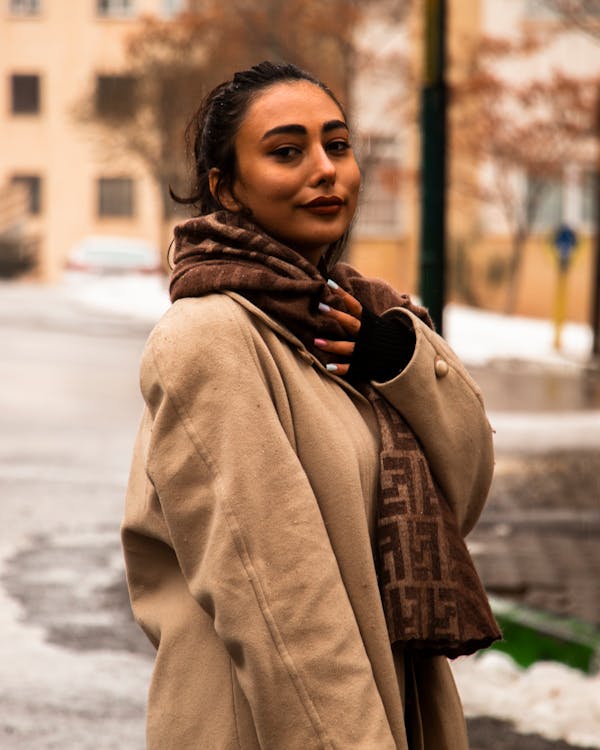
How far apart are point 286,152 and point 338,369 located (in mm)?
352

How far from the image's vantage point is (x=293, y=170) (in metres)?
2.52

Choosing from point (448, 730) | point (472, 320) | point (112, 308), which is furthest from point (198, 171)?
point (112, 308)

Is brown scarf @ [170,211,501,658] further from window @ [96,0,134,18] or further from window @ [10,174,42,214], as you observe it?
window @ [96,0,134,18]

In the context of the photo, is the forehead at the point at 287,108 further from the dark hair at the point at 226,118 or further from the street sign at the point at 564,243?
the street sign at the point at 564,243

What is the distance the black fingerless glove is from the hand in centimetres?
1

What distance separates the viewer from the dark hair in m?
2.59

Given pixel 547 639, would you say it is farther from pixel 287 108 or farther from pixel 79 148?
pixel 79 148

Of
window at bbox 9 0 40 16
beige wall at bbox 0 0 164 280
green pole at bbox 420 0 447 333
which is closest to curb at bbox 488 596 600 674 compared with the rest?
green pole at bbox 420 0 447 333

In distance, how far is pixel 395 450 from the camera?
8.34ft

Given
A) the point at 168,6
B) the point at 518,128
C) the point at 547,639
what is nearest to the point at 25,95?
the point at 168,6

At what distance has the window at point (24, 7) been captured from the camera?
53.0 m

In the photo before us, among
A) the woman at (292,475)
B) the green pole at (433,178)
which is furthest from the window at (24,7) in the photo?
the woman at (292,475)

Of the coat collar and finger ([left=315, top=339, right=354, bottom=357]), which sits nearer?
the coat collar

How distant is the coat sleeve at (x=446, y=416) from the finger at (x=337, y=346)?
0.07 m
